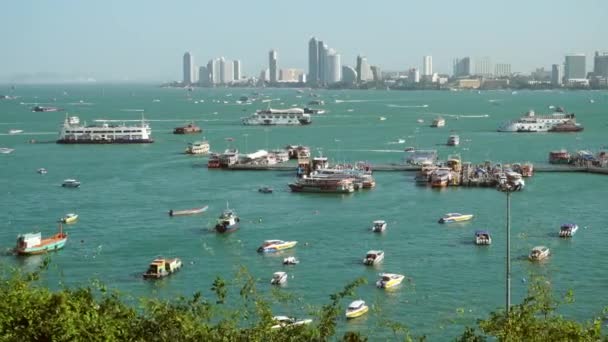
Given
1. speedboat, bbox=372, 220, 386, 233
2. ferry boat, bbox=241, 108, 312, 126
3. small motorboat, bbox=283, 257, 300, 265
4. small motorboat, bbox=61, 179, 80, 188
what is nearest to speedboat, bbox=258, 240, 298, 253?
small motorboat, bbox=283, 257, 300, 265

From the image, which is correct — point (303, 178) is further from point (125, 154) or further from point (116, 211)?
point (125, 154)

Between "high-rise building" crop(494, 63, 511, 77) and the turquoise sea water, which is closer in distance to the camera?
the turquoise sea water

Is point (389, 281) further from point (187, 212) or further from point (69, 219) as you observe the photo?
point (69, 219)

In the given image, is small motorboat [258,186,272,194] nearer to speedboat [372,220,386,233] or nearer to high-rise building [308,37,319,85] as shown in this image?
speedboat [372,220,386,233]

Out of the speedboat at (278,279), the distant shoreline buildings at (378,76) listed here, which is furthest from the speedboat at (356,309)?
the distant shoreline buildings at (378,76)

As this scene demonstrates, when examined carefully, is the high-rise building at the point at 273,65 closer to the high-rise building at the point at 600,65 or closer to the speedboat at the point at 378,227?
the high-rise building at the point at 600,65

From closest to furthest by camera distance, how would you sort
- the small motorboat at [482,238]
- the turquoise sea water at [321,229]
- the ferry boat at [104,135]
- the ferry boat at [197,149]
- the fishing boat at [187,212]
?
the turquoise sea water at [321,229] → the small motorboat at [482,238] → the fishing boat at [187,212] → the ferry boat at [197,149] → the ferry boat at [104,135]

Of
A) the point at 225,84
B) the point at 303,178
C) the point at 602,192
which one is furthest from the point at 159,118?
the point at 225,84
